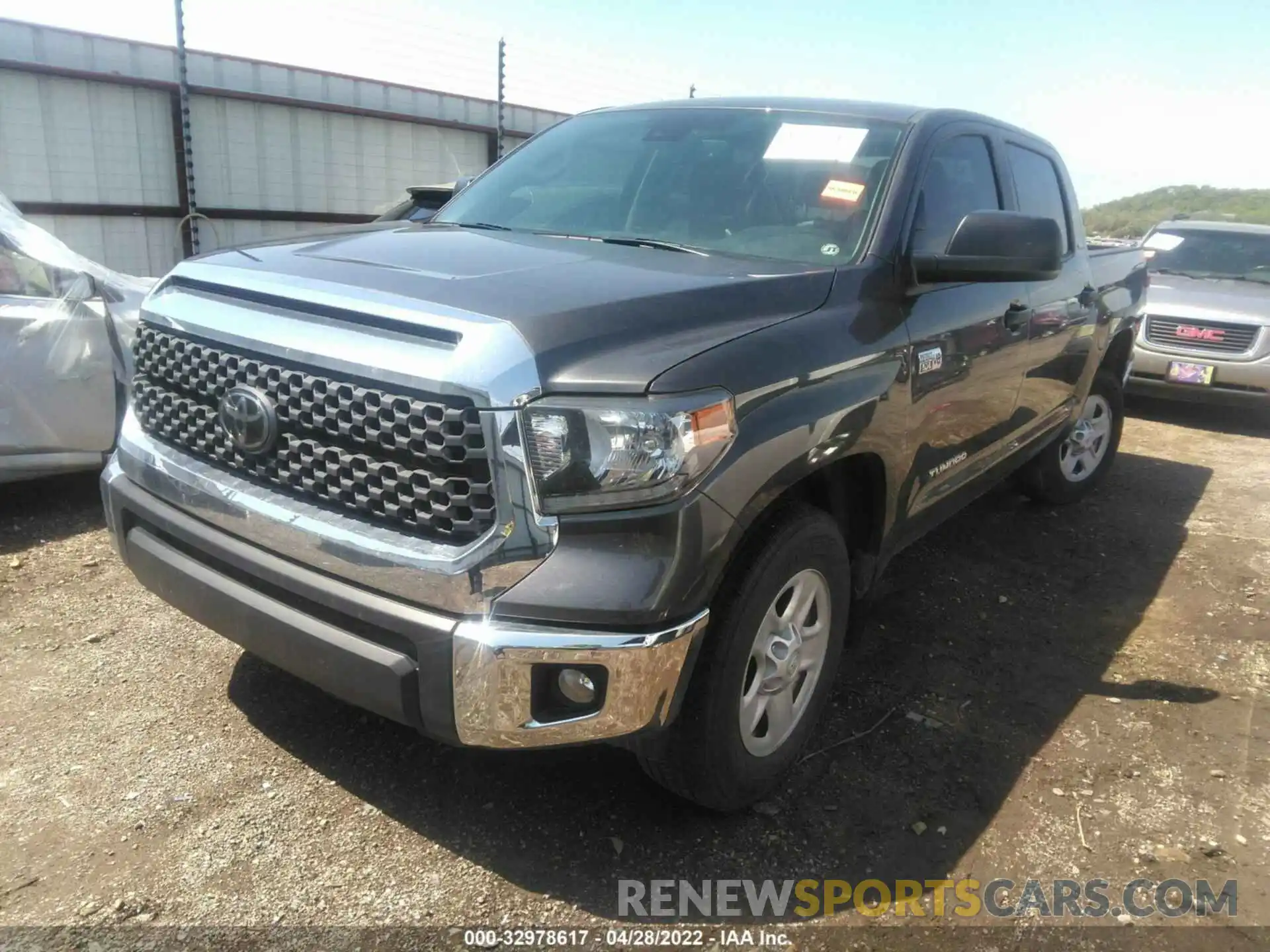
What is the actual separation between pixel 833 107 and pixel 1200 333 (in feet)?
A: 19.8

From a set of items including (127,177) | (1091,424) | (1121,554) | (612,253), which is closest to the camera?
(612,253)

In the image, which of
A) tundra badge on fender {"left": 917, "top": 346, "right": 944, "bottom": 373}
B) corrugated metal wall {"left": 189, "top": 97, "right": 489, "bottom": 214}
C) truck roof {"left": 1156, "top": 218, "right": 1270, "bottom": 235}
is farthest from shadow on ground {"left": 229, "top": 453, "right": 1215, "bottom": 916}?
corrugated metal wall {"left": 189, "top": 97, "right": 489, "bottom": 214}

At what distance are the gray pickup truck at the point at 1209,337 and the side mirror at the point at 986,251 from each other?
5263 millimetres

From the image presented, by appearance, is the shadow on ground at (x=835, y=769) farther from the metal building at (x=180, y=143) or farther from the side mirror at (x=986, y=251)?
the metal building at (x=180, y=143)

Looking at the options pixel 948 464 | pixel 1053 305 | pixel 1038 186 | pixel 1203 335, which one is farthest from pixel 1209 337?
pixel 948 464

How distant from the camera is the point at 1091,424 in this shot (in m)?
5.50

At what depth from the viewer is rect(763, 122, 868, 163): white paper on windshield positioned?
309cm

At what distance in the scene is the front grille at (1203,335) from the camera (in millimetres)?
7734

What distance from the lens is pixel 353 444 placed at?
2135 mm

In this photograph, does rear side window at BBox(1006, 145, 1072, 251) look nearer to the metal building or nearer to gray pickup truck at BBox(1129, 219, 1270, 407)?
gray pickup truck at BBox(1129, 219, 1270, 407)

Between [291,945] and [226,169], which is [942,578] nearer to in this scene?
[291,945]

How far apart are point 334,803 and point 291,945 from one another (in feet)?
1.59

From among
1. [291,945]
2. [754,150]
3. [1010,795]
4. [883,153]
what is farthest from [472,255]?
[1010,795]

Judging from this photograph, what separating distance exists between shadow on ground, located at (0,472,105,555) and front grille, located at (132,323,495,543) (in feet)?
6.75
